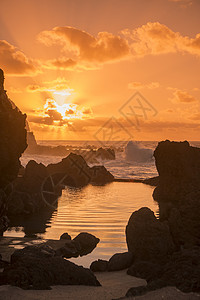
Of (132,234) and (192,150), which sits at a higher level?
(192,150)

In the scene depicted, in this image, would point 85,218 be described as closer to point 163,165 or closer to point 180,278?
point 180,278

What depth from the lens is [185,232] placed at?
1802cm

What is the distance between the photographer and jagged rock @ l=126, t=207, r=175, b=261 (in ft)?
52.4

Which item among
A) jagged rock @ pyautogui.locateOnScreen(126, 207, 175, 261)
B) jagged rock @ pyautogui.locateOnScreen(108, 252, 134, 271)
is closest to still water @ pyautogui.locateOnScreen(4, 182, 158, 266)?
jagged rock @ pyautogui.locateOnScreen(108, 252, 134, 271)

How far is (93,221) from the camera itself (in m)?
25.5

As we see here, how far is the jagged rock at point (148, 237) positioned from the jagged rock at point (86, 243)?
9.29 ft

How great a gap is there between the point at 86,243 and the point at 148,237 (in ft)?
14.2

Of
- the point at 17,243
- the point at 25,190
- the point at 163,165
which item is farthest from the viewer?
the point at 163,165

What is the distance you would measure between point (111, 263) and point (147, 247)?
2.13 meters

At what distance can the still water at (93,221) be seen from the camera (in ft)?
63.0

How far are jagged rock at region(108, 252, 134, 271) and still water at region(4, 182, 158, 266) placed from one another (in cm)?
150

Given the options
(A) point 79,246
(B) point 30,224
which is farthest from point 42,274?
(B) point 30,224

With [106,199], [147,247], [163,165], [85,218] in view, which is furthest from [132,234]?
[163,165]

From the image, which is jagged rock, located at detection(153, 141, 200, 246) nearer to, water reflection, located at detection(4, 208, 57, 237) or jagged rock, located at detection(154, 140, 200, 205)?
jagged rock, located at detection(154, 140, 200, 205)
